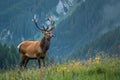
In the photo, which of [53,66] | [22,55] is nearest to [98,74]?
[53,66]

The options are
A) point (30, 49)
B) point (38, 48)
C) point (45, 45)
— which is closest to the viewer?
point (45, 45)

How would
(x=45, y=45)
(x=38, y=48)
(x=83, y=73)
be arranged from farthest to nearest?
(x=38, y=48), (x=45, y=45), (x=83, y=73)

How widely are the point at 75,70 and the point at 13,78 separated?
1644mm

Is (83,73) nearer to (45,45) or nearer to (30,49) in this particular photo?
(45,45)

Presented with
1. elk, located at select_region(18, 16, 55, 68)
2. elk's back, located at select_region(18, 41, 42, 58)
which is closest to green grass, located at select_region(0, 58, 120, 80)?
elk, located at select_region(18, 16, 55, 68)

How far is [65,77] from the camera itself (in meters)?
9.49

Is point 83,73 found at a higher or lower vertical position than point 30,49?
lower

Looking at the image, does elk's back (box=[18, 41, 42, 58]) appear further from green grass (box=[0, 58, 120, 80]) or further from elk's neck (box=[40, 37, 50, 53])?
green grass (box=[0, 58, 120, 80])

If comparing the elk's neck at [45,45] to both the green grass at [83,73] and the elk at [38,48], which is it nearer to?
the elk at [38,48]

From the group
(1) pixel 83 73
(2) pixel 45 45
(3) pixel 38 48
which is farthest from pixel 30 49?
(1) pixel 83 73

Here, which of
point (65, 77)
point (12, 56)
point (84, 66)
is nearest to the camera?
point (65, 77)

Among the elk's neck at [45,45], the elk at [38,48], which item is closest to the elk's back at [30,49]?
the elk at [38,48]

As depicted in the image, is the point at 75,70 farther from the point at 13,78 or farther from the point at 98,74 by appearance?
the point at 13,78

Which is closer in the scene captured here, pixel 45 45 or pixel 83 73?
pixel 83 73
